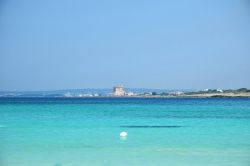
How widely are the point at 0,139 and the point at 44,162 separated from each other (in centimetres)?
316

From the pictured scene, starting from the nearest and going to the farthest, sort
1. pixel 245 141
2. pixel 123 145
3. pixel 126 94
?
pixel 123 145
pixel 245 141
pixel 126 94

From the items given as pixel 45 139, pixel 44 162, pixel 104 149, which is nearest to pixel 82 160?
pixel 44 162

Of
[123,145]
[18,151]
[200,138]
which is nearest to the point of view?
[18,151]

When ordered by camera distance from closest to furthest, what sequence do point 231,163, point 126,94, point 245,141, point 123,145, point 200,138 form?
1. point 231,163
2. point 123,145
3. point 245,141
4. point 200,138
5. point 126,94

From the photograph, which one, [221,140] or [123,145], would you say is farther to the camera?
[221,140]

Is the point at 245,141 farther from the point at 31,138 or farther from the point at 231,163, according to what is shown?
the point at 31,138

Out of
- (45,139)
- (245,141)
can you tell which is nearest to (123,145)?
(45,139)

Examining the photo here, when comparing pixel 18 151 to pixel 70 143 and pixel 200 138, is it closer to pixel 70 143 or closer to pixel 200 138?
pixel 70 143

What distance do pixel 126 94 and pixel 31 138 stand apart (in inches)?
2089

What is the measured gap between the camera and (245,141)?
8.67 meters

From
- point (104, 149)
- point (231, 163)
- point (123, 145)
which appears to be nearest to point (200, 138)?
point (123, 145)

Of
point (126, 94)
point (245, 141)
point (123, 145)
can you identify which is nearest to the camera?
point (123, 145)

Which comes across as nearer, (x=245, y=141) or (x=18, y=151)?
(x=18, y=151)

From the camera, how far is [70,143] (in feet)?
26.8
